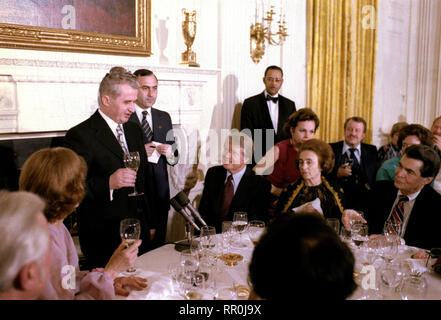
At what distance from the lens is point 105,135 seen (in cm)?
272

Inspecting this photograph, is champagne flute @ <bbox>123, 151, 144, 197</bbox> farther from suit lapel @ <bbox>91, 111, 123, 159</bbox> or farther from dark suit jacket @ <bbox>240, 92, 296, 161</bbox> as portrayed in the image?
dark suit jacket @ <bbox>240, 92, 296, 161</bbox>

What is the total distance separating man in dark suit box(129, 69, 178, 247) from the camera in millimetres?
3664

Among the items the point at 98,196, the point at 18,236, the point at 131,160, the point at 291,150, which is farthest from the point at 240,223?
the point at 291,150

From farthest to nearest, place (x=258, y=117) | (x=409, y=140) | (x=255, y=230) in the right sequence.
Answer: (x=258, y=117) → (x=409, y=140) → (x=255, y=230)

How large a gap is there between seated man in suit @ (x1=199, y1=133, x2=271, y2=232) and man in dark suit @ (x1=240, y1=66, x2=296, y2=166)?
168 cm

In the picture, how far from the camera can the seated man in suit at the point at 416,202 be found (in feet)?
8.45

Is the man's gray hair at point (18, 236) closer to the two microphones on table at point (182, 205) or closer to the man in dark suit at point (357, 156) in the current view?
the two microphones on table at point (182, 205)

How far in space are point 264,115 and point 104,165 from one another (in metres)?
2.63

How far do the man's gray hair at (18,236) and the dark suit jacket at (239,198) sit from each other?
6.66 ft

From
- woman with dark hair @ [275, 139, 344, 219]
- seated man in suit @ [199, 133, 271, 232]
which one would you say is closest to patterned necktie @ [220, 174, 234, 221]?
seated man in suit @ [199, 133, 271, 232]

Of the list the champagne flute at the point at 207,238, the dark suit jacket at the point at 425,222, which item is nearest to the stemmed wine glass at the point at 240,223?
the champagne flute at the point at 207,238

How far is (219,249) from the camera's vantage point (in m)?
2.22

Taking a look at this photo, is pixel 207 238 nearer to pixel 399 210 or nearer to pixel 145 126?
pixel 399 210

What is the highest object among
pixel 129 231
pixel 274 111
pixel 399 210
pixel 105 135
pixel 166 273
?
pixel 274 111
